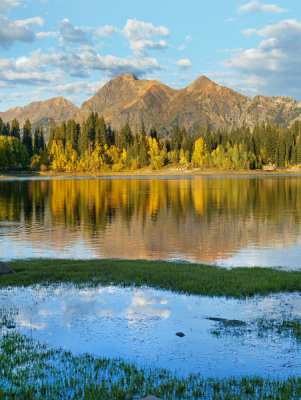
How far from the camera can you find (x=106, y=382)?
9.50 metres

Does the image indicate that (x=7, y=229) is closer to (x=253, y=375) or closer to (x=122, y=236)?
(x=122, y=236)

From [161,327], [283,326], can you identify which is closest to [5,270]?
[161,327]

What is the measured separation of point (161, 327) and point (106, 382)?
3906 mm

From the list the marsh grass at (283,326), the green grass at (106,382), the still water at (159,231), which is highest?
the green grass at (106,382)

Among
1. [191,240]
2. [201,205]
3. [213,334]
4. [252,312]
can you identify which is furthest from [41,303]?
[201,205]

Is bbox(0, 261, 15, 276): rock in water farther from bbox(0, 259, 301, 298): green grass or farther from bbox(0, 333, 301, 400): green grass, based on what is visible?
bbox(0, 333, 301, 400): green grass

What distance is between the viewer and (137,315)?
14.3 metres

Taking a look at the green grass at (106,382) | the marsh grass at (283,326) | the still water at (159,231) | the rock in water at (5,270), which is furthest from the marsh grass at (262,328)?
the still water at (159,231)

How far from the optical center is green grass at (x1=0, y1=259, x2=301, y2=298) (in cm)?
1762

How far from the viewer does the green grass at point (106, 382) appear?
8.91 m

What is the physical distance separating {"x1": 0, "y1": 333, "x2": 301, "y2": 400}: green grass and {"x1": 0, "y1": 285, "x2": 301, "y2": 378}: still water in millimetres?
527

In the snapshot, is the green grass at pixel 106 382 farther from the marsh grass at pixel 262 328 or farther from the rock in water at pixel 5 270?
the rock in water at pixel 5 270

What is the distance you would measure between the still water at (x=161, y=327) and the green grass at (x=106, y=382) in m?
0.53

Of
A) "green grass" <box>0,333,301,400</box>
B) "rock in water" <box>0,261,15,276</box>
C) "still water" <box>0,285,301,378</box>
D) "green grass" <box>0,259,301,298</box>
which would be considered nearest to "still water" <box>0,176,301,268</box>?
"green grass" <box>0,259,301,298</box>
